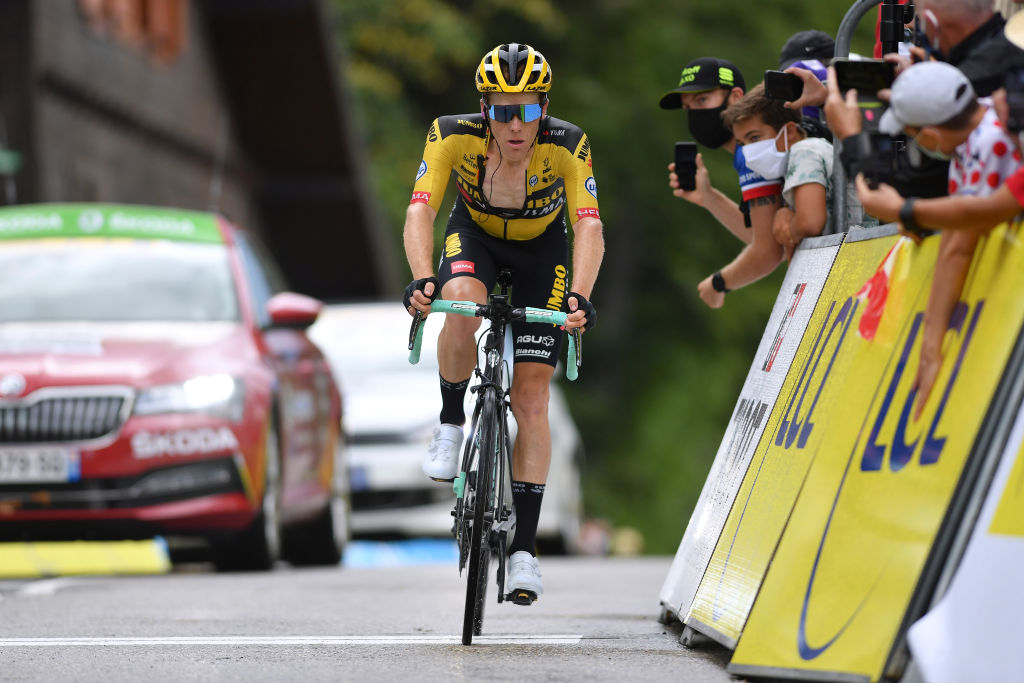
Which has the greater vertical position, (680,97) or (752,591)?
(680,97)

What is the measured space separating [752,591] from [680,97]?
2999mm

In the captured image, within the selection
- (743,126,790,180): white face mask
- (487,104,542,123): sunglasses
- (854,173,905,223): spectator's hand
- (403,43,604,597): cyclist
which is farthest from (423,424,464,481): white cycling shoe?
(854,173,905,223): spectator's hand

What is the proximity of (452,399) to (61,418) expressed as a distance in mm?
3728

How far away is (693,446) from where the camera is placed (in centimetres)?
3491

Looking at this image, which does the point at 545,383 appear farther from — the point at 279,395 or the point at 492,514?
the point at 279,395

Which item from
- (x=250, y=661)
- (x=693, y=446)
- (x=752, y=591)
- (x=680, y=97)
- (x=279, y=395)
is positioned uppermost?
(x=680, y=97)

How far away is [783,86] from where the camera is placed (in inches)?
279

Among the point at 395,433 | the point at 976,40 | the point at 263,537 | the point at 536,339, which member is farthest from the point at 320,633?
the point at 395,433

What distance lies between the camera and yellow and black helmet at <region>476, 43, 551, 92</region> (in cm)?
705

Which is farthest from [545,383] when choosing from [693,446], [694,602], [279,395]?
[693,446]

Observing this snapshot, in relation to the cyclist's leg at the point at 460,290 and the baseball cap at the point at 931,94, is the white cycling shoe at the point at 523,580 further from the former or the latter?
the baseball cap at the point at 931,94

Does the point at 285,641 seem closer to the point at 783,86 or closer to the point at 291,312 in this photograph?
the point at 783,86

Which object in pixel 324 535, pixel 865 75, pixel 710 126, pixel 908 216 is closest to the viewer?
pixel 908 216

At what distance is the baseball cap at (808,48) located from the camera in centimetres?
818
